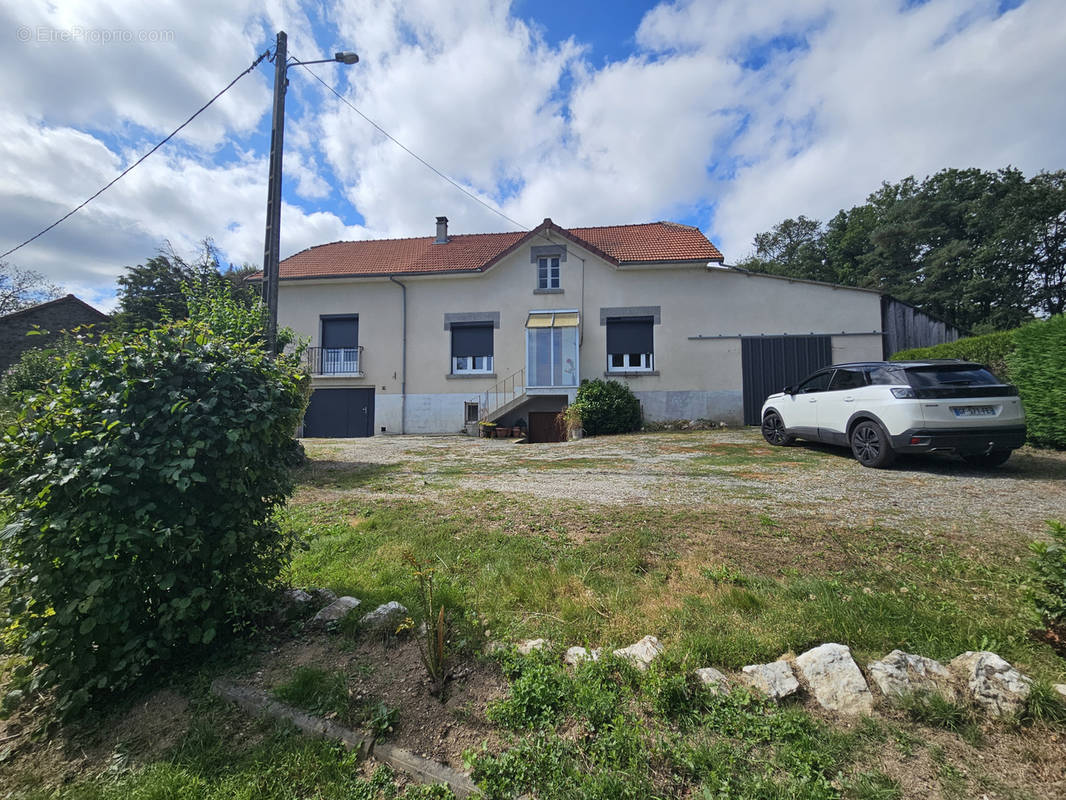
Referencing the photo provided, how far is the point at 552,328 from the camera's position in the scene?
1542cm

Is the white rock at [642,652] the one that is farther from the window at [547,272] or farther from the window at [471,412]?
the window at [547,272]

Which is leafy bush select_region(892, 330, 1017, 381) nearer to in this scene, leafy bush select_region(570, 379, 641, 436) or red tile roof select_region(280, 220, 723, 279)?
leafy bush select_region(570, 379, 641, 436)

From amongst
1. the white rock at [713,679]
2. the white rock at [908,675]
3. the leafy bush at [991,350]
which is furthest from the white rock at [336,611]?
the leafy bush at [991,350]

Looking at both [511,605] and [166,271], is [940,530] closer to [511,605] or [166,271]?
[511,605]

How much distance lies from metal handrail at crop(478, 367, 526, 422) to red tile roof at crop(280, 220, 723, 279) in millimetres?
4204

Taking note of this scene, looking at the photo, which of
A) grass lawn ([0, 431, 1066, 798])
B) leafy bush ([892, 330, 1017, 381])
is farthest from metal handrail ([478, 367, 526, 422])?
leafy bush ([892, 330, 1017, 381])

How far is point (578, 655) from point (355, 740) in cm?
102

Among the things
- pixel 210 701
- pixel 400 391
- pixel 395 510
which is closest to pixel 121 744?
pixel 210 701

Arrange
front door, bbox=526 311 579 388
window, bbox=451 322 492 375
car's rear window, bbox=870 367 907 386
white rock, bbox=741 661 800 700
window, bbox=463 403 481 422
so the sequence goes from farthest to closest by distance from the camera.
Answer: window, bbox=451 322 492 375, window, bbox=463 403 481 422, front door, bbox=526 311 579 388, car's rear window, bbox=870 367 907 386, white rock, bbox=741 661 800 700

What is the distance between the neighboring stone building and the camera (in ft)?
65.9

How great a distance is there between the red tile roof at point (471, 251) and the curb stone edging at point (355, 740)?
15491 mm

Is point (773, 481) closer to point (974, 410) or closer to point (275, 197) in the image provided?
point (974, 410)

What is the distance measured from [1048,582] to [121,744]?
13.9 feet

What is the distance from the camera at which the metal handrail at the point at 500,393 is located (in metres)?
16.3
